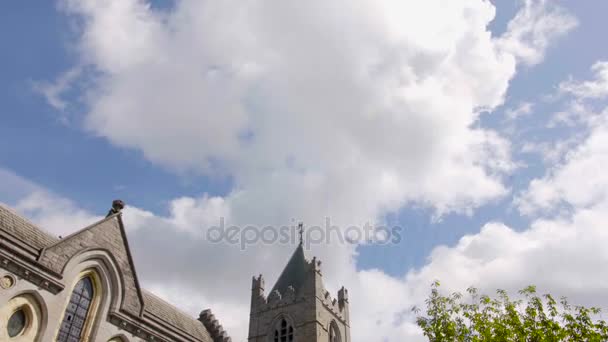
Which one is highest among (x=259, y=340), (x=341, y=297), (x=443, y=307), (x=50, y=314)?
(x=341, y=297)

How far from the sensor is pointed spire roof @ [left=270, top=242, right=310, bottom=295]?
4781 cm

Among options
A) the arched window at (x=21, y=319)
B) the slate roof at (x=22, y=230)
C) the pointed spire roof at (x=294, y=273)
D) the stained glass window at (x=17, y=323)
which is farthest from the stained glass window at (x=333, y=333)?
the stained glass window at (x=17, y=323)

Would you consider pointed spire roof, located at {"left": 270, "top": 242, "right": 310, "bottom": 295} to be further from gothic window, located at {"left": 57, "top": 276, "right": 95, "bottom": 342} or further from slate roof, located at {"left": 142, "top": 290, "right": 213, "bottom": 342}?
gothic window, located at {"left": 57, "top": 276, "right": 95, "bottom": 342}

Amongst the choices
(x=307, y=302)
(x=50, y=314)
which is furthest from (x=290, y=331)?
(x=50, y=314)

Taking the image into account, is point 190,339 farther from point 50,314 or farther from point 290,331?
point 290,331

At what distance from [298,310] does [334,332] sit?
509 cm

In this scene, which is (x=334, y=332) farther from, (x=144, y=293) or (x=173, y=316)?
(x=144, y=293)

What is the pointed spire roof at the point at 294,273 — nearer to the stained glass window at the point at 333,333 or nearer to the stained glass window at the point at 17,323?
the stained glass window at the point at 333,333

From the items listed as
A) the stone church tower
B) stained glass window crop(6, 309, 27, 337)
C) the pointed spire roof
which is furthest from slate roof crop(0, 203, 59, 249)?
the pointed spire roof

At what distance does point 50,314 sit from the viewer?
16.8m

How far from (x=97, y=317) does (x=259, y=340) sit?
29162 mm

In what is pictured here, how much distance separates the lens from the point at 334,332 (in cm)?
4747

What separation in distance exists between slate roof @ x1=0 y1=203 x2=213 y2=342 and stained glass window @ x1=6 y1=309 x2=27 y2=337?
2198mm

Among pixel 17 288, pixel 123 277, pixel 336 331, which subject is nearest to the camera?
pixel 17 288
